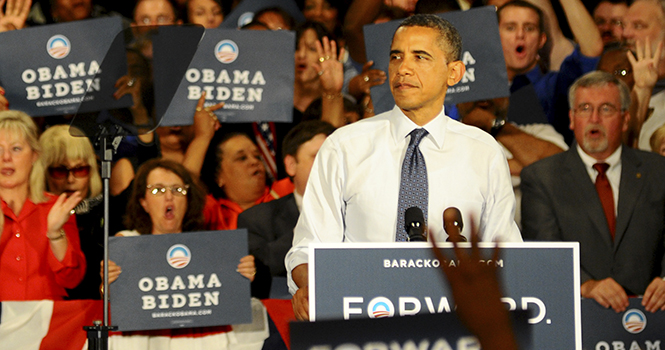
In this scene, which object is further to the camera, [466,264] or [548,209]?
[548,209]

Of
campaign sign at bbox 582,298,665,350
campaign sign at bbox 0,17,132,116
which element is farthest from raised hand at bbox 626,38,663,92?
campaign sign at bbox 0,17,132,116

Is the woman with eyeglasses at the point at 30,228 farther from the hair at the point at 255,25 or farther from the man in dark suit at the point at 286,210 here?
the hair at the point at 255,25

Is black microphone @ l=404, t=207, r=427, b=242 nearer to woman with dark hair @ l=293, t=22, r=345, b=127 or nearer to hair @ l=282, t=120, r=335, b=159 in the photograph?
hair @ l=282, t=120, r=335, b=159

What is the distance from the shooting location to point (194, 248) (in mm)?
4176

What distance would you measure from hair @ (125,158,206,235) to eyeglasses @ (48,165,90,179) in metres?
0.29

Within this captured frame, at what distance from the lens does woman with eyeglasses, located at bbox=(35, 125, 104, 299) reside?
432cm

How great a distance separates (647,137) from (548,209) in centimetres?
102

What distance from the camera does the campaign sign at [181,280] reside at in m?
4.12

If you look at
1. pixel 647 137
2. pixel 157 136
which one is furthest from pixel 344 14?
pixel 647 137

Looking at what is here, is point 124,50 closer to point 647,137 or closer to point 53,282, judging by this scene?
point 53,282

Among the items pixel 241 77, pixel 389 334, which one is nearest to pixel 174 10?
pixel 241 77

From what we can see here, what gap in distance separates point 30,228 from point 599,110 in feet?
11.1

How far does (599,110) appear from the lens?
15.1ft

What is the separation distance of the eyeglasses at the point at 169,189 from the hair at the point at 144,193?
1.0 inches
